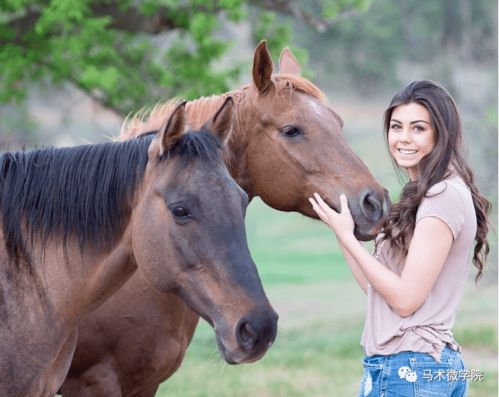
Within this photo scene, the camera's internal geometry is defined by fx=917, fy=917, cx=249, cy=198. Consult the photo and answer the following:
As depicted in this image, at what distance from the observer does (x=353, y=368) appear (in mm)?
10695

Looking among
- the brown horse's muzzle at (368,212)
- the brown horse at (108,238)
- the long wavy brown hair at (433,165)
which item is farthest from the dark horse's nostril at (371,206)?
the brown horse at (108,238)

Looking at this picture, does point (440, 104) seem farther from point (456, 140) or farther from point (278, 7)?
point (278, 7)

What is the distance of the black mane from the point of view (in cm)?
372

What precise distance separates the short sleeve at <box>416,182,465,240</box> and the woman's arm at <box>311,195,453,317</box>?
0.07ft

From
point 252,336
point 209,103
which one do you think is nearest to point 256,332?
point 252,336

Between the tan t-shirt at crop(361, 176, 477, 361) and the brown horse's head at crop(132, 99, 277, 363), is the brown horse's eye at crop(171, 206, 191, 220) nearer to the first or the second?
the brown horse's head at crop(132, 99, 277, 363)

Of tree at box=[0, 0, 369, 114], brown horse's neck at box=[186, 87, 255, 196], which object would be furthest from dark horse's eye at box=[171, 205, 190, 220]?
tree at box=[0, 0, 369, 114]

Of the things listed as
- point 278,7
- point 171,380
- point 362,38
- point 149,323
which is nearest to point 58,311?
point 149,323

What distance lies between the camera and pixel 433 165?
3693mm

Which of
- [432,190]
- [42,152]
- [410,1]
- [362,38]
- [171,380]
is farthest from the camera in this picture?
[410,1]

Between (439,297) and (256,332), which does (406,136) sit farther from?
(256,332)

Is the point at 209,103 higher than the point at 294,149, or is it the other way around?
the point at 209,103

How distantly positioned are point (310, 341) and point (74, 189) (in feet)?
31.6

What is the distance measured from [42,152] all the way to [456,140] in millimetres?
1737
